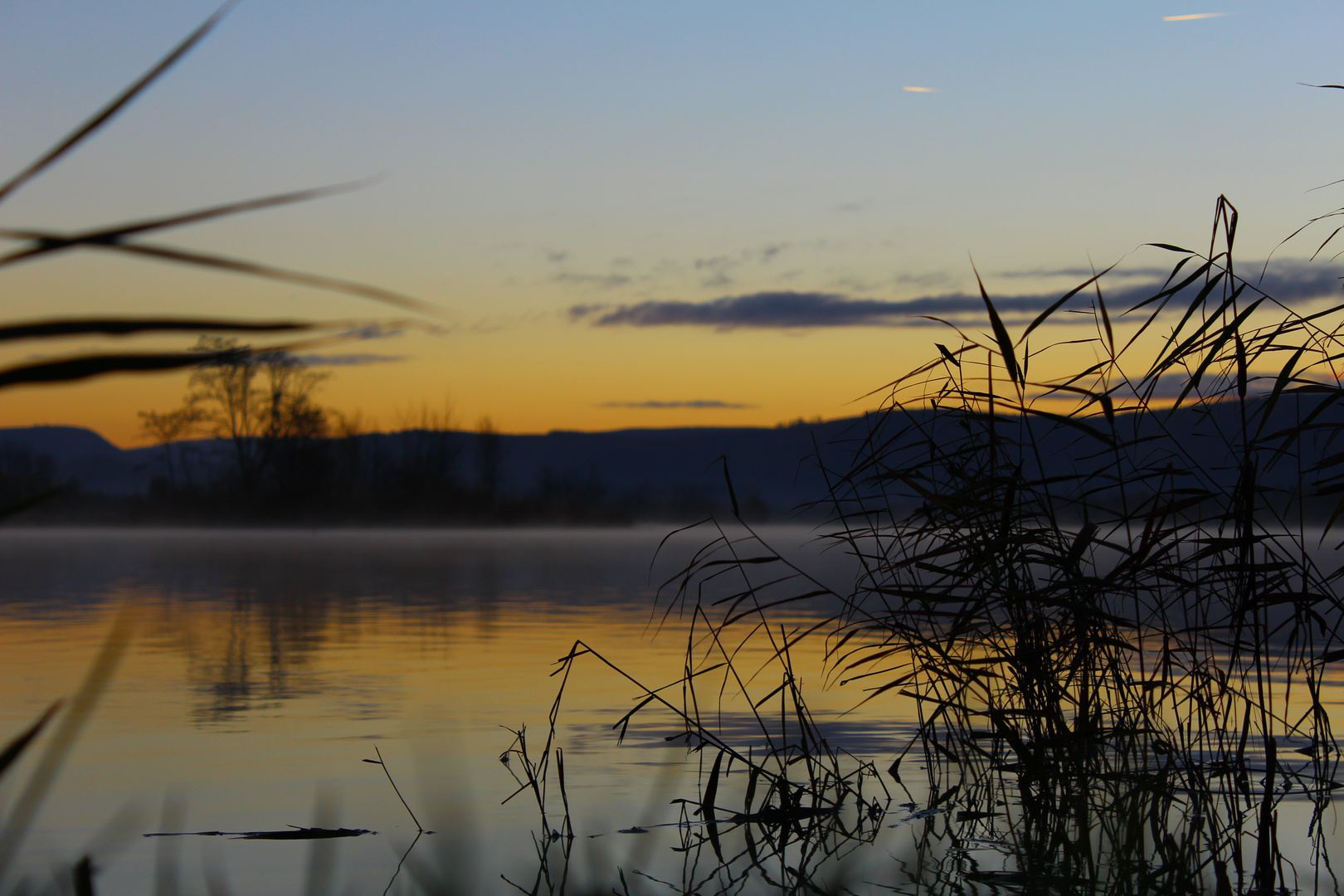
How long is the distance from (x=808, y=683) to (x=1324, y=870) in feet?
13.9

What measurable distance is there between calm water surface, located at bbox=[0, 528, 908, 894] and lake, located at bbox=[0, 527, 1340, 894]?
18mm

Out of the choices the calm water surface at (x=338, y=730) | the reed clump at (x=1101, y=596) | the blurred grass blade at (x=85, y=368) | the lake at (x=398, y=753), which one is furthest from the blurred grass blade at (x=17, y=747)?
the reed clump at (x=1101, y=596)

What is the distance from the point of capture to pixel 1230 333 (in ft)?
12.1

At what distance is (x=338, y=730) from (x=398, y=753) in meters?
0.70

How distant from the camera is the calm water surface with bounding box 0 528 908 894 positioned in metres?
3.77

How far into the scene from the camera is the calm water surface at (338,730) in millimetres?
3773

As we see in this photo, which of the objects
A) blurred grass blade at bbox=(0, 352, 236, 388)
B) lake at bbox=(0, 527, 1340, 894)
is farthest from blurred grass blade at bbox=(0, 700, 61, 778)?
blurred grass blade at bbox=(0, 352, 236, 388)

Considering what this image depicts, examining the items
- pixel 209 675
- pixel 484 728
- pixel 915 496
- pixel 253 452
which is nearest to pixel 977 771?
pixel 915 496

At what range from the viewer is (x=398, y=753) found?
17.6 ft

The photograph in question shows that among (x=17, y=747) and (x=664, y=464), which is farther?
(x=664, y=464)

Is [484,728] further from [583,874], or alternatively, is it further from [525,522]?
[525,522]

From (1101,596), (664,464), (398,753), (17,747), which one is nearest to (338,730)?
(398,753)

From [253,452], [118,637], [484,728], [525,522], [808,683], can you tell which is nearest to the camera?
[118,637]

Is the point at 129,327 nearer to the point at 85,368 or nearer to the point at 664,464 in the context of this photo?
the point at 85,368
